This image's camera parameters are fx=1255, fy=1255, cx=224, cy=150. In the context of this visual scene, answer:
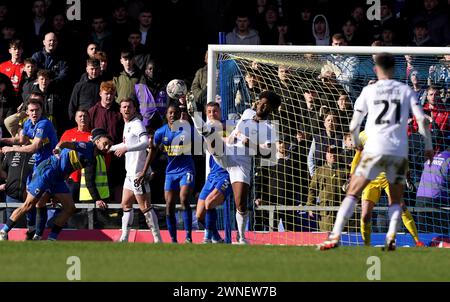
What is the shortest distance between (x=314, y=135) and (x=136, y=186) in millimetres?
2733

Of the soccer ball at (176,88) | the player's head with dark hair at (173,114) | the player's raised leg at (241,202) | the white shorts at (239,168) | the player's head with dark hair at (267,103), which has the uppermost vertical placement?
the soccer ball at (176,88)

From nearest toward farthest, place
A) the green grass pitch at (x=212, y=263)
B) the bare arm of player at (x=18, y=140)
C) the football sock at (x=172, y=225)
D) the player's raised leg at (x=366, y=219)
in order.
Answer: the green grass pitch at (x=212, y=263)
the player's raised leg at (x=366, y=219)
the football sock at (x=172, y=225)
the bare arm of player at (x=18, y=140)

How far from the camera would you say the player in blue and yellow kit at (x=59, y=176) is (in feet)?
55.9

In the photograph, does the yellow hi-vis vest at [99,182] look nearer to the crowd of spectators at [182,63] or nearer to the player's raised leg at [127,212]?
the crowd of spectators at [182,63]

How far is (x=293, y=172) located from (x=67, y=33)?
4797 mm

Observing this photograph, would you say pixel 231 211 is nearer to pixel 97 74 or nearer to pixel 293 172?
pixel 293 172

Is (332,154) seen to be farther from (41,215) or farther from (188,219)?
(41,215)

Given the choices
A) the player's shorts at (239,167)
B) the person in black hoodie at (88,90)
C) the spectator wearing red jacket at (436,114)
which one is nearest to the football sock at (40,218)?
the person in black hoodie at (88,90)

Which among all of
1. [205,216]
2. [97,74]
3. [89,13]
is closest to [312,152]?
[205,216]

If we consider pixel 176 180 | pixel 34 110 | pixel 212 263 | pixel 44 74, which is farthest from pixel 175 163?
pixel 212 263

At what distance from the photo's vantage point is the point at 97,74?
19.5m

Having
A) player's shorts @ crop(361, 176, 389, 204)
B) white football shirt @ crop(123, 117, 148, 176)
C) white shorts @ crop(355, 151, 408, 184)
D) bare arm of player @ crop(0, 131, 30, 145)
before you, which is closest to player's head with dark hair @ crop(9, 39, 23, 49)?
bare arm of player @ crop(0, 131, 30, 145)

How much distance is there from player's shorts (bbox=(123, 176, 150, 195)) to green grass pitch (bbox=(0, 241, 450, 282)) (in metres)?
3.33

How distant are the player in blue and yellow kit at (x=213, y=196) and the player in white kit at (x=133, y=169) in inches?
28.5
